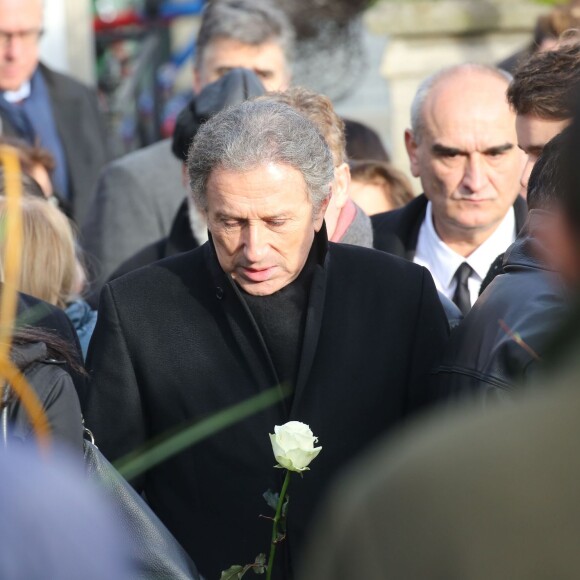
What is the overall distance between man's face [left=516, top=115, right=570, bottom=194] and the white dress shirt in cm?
46

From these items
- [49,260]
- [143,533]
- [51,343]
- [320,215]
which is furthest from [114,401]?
[49,260]

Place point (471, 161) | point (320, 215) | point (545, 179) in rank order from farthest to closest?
1. point (471, 161)
2. point (320, 215)
3. point (545, 179)

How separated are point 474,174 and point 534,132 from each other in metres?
0.52

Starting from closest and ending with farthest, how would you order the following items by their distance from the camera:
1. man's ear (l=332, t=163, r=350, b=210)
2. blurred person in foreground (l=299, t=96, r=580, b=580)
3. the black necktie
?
blurred person in foreground (l=299, t=96, r=580, b=580) < man's ear (l=332, t=163, r=350, b=210) < the black necktie

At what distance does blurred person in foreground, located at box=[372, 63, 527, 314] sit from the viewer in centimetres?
435

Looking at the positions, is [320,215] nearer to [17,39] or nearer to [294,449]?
[294,449]

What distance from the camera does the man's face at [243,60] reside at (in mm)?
5672

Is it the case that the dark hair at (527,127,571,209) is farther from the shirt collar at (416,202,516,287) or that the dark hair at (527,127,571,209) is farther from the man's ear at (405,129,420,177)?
the man's ear at (405,129,420,177)

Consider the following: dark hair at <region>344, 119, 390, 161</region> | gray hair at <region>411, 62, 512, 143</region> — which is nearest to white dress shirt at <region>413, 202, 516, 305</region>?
gray hair at <region>411, 62, 512, 143</region>

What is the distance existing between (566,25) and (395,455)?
4.77 m

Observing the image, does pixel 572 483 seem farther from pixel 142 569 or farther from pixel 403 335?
pixel 403 335

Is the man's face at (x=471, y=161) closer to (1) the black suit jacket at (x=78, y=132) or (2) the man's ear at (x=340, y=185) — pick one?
(2) the man's ear at (x=340, y=185)

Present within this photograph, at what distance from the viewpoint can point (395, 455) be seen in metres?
1.39

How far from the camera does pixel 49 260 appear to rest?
4117 millimetres
